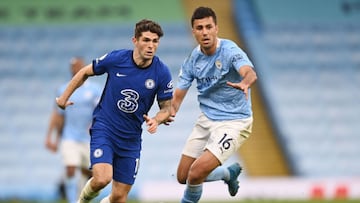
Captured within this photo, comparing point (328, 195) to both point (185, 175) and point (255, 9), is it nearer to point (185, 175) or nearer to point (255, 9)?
point (255, 9)

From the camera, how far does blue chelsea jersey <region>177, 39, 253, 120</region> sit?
11531mm

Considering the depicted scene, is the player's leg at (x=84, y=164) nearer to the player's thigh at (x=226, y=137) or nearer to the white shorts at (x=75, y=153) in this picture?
the white shorts at (x=75, y=153)

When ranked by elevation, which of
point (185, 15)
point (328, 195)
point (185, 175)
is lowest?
point (328, 195)

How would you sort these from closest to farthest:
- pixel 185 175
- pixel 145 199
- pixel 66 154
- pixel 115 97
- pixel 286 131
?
pixel 115 97
pixel 185 175
pixel 66 154
pixel 145 199
pixel 286 131

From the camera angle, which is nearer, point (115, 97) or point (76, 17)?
point (115, 97)

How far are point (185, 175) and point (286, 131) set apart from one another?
12.4m

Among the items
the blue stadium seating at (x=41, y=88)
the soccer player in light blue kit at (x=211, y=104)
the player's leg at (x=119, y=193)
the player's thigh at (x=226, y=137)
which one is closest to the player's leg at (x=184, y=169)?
the soccer player in light blue kit at (x=211, y=104)

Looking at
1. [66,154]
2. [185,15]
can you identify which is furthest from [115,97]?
[185,15]

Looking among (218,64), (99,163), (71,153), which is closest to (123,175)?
(99,163)

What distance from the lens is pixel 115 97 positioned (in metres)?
11.0

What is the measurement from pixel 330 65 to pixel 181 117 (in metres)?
4.20

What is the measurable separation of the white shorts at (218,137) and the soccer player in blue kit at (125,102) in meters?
0.75

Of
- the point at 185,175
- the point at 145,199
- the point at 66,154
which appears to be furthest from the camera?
the point at 145,199

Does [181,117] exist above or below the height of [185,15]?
below
